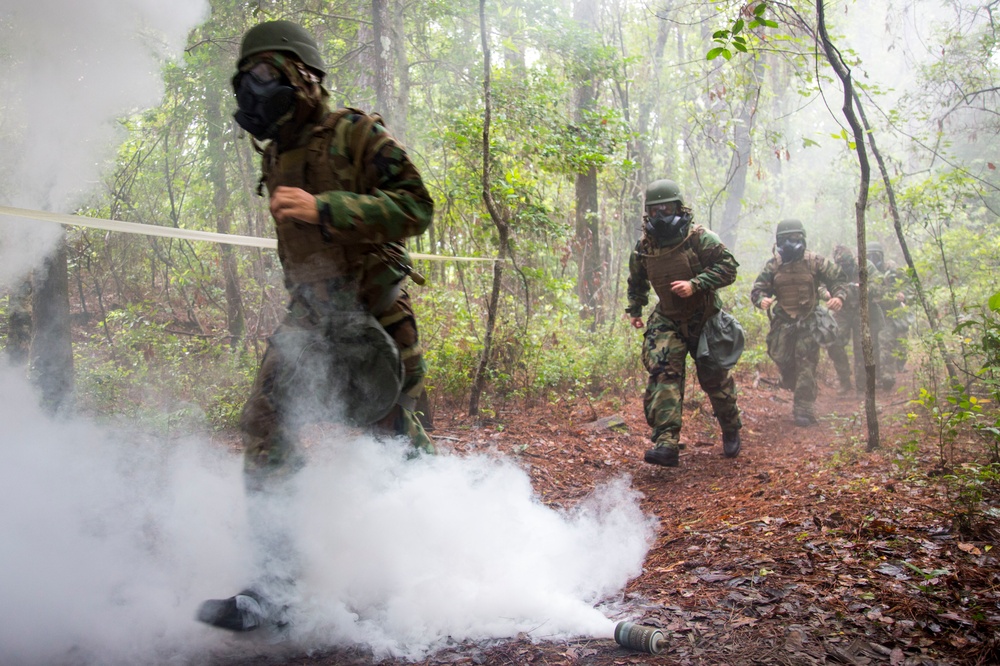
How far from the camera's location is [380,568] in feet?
9.62

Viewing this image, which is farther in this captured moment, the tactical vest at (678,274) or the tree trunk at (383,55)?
the tree trunk at (383,55)

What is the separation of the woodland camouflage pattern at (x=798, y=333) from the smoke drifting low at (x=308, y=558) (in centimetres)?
522

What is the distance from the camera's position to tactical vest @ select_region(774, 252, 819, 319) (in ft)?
28.6

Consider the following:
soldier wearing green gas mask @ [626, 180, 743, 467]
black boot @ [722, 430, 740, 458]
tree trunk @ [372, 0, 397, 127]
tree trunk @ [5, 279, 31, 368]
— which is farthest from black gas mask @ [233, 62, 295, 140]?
black boot @ [722, 430, 740, 458]

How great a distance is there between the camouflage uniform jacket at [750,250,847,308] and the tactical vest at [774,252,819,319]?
34mm

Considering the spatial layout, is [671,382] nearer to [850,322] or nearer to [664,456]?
[664,456]

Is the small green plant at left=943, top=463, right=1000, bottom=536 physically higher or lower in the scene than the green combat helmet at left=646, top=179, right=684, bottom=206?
lower

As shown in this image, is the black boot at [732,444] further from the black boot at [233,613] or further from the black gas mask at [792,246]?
the black boot at [233,613]

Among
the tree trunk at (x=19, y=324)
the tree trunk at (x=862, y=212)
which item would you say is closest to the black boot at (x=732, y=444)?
the tree trunk at (x=862, y=212)

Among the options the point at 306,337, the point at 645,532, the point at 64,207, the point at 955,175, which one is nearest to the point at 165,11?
the point at 64,207

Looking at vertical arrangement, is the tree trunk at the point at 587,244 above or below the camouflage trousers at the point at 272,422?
above

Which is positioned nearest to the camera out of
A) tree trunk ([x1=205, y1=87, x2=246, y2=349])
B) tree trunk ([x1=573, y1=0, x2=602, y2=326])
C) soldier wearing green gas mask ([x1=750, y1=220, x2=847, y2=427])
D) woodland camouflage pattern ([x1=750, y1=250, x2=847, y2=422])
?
woodland camouflage pattern ([x1=750, y1=250, x2=847, y2=422])

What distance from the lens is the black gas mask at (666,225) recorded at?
5790 millimetres

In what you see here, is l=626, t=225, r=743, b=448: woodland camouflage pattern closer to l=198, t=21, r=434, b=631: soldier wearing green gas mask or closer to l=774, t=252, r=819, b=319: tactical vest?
l=198, t=21, r=434, b=631: soldier wearing green gas mask
